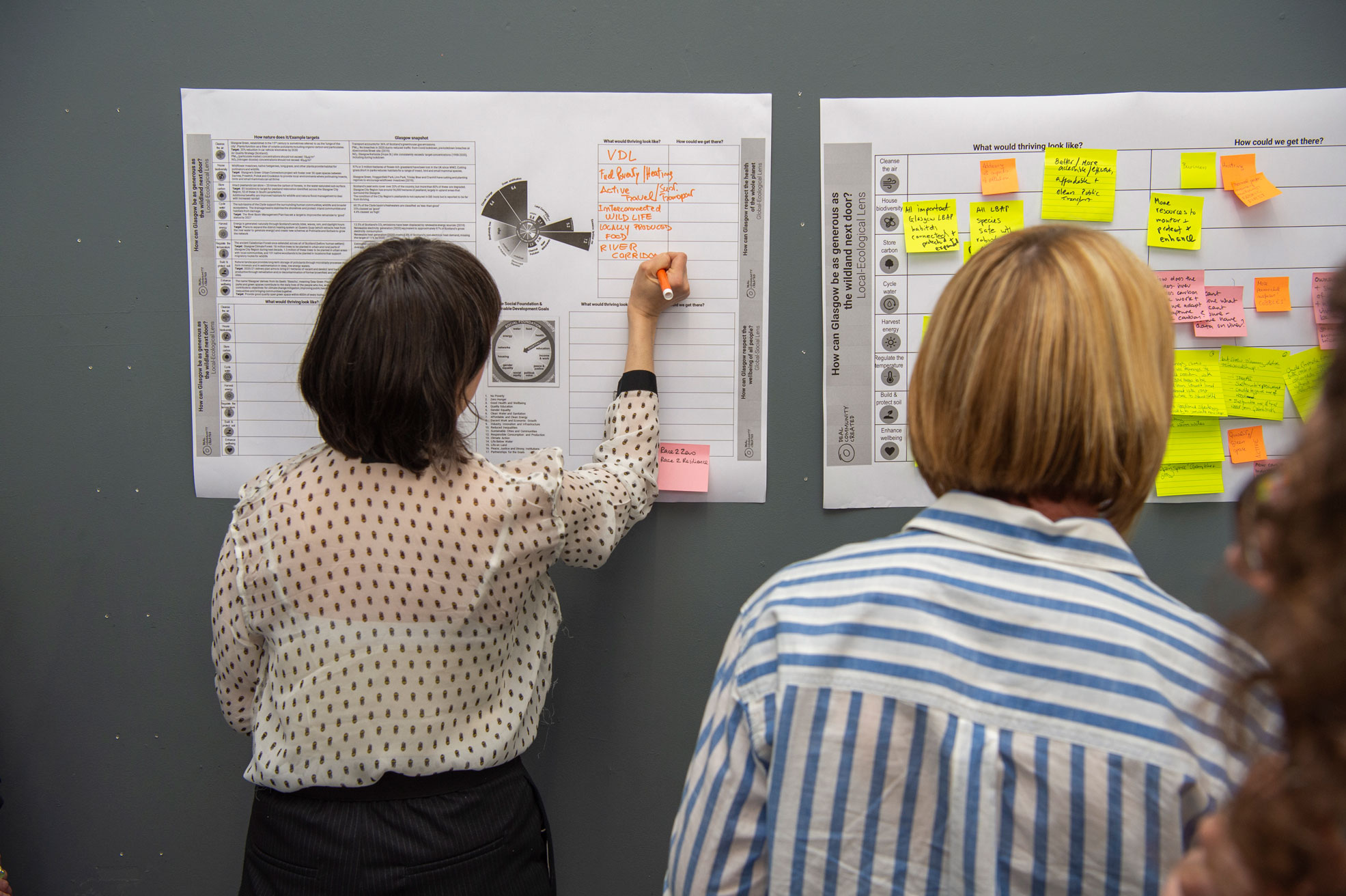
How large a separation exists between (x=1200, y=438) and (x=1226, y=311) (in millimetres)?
206

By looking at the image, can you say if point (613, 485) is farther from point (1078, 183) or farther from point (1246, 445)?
point (1246, 445)

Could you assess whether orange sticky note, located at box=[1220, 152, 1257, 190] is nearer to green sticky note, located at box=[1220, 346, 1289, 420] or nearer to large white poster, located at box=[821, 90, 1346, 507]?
large white poster, located at box=[821, 90, 1346, 507]

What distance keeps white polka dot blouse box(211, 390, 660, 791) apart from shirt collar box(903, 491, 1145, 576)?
1.56 feet

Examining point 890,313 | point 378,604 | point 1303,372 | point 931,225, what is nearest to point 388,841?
point 378,604

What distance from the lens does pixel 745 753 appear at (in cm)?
66

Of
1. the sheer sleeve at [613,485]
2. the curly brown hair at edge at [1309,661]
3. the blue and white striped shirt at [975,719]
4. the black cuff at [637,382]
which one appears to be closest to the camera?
the curly brown hair at edge at [1309,661]

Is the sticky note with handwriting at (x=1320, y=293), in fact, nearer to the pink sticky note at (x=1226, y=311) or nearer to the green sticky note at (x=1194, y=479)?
the pink sticky note at (x=1226, y=311)

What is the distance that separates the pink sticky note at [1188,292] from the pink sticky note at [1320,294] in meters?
0.17

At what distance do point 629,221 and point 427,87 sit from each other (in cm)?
39

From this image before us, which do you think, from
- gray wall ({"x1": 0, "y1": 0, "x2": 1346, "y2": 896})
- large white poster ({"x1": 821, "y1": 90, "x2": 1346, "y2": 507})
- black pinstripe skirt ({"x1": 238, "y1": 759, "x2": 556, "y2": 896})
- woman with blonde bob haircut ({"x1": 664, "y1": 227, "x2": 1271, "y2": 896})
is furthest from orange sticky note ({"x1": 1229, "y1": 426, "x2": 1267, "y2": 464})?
black pinstripe skirt ({"x1": 238, "y1": 759, "x2": 556, "y2": 896})

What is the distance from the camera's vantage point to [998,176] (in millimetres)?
1177

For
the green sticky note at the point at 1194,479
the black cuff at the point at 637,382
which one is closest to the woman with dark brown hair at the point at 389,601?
the black cuff at the point at 637,382

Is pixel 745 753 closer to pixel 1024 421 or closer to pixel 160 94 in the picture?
pixel 1024 421

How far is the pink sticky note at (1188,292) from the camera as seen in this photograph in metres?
1.19
